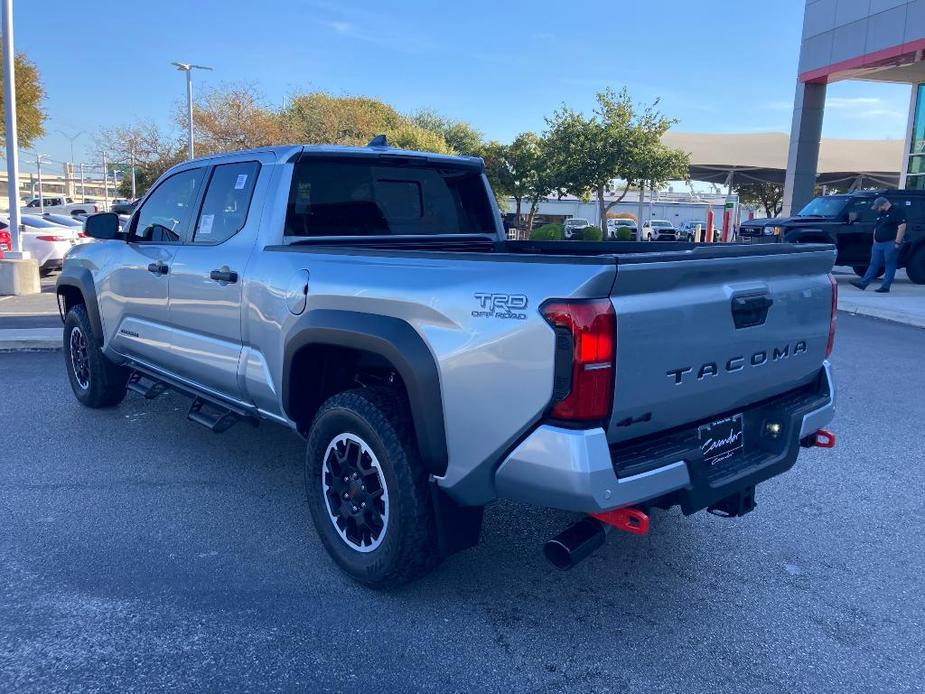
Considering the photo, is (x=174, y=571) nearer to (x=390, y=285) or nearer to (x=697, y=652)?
(x=390, y=285)

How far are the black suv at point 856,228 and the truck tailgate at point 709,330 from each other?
1343 cm

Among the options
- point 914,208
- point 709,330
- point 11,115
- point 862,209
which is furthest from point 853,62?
point 709,330

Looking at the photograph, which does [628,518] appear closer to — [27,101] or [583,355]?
[583,355]

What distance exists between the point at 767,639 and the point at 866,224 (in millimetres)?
15231

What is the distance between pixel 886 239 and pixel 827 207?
2.81 m

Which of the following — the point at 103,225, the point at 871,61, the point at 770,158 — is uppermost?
the point at 871,61

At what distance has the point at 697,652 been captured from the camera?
298 cm

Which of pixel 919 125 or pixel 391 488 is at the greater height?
pixel 919 125

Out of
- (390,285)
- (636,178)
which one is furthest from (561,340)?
(636,178)

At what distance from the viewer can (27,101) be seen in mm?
28344

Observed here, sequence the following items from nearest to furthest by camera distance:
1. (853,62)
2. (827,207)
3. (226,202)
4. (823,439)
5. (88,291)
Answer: (823,439) → (226,202) → (88,291) → (827,207) → (853,62)

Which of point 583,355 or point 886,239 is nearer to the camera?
point 583,355

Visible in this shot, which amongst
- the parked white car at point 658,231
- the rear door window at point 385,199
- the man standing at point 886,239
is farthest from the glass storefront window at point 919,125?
the rear door window at point 385,199

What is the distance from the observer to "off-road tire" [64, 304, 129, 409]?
5934 millimetres
